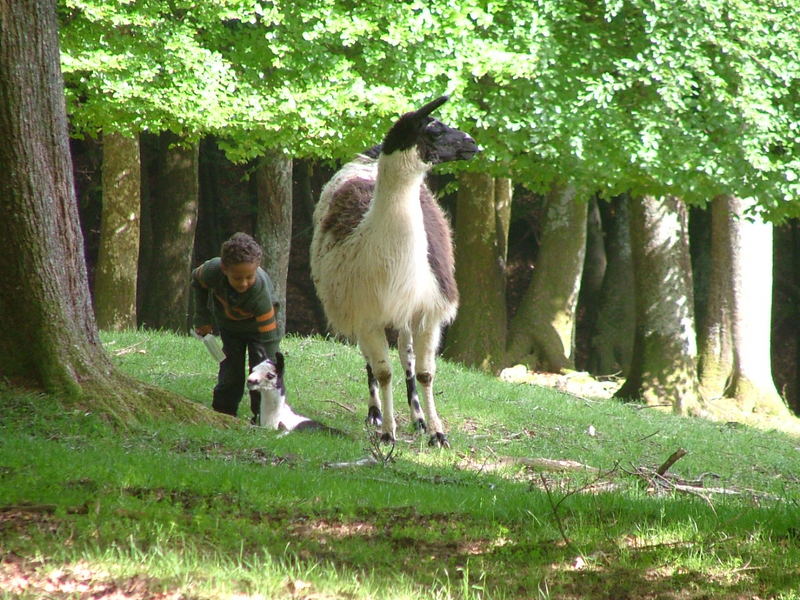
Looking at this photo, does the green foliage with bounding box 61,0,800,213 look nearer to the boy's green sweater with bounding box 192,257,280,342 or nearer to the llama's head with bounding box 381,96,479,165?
the llama's head with bounding box 381,96,479,165

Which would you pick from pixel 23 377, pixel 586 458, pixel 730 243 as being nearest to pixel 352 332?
pixel 586 458

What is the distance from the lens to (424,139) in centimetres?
840

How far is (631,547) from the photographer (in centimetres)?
488

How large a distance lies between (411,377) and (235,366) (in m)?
1.65

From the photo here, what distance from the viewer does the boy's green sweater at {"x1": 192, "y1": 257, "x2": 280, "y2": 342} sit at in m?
8.76

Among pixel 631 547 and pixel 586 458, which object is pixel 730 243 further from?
pixel 631 547

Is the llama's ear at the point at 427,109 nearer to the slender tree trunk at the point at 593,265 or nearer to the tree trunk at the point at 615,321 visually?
the tree trunk at the point at 615,321

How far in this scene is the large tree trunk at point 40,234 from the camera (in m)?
7.07

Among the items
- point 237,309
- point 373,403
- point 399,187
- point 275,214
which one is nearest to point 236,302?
point 237,309

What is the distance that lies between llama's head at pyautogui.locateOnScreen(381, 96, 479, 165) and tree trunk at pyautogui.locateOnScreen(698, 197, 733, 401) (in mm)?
9315

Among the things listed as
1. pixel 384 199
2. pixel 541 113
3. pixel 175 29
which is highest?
pixel 175 29

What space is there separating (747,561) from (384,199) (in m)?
4.60

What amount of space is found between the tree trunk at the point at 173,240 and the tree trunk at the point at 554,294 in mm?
6049

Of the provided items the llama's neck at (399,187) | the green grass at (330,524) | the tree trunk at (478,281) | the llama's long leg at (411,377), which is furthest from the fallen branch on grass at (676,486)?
the tree trunk at (478,281)
